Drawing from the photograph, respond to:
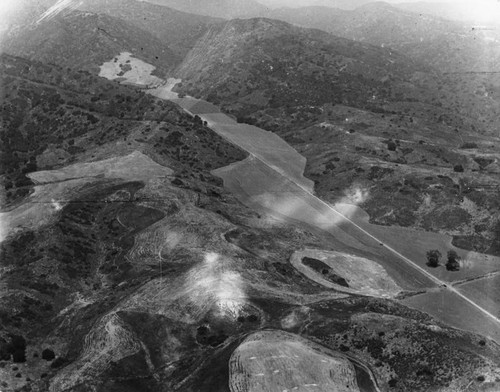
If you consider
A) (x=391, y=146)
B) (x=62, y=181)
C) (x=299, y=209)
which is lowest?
(x=299, y=209)

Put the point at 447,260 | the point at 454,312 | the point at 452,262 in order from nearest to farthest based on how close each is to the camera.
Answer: the point at 454,312
the point at 452,262
the point at 447,260

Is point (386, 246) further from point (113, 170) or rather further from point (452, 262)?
point (113, 170)

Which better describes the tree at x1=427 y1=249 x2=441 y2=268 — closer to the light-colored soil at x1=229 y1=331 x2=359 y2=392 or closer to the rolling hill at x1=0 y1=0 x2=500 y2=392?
the rolling hill at x1=0 y1=0 x2=500 y2=392

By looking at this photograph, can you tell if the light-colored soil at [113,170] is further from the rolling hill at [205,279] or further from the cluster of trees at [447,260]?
the cluster of trees at [447,260]

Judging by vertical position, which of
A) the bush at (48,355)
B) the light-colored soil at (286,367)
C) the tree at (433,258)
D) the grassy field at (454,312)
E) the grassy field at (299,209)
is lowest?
the grassy field at (299,209)

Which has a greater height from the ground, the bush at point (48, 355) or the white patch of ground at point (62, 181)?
the bush at point (48, 355)

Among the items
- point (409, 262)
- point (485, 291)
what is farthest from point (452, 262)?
point (485, 291)

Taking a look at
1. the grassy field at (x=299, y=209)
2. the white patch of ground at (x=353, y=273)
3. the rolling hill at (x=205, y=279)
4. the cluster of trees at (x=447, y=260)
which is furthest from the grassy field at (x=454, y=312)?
the cluster of trees at (x=447, y=260)
